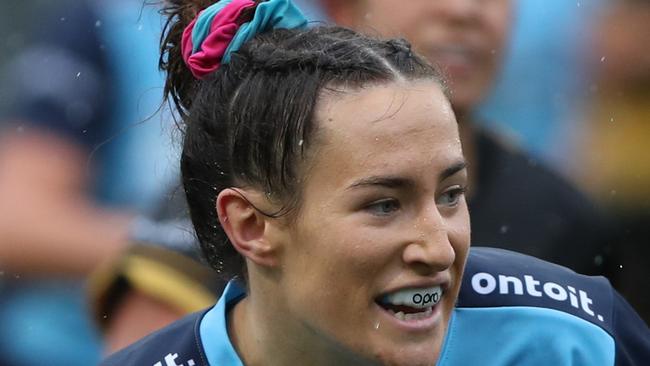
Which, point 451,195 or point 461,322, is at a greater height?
point 451,195

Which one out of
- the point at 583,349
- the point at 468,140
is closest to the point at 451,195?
the point at 583,349

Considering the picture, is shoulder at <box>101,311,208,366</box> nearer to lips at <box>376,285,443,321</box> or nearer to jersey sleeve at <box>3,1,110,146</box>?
lips at <box>376,285,443,321</box>

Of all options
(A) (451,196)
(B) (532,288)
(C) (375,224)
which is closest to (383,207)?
(C) (375,224)

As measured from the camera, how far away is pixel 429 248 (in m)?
2.48

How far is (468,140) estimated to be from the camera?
3.73 m

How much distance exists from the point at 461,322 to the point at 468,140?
0.95 m

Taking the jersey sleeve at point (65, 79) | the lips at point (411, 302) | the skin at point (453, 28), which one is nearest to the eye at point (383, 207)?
the lips at point (411, 302)

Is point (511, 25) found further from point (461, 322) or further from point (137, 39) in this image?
point (461, 322)

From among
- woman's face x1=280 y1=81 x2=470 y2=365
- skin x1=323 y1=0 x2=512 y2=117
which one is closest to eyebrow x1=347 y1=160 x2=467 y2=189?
woman's face x1=280 y1=81 x2=470 y2=365

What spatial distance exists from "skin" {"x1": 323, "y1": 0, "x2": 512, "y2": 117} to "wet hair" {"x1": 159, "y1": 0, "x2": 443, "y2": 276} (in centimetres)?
80

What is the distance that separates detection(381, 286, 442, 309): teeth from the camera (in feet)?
8.27

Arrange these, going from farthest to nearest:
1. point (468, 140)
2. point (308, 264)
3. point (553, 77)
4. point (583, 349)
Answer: point (553, 77), point (468, 140), point (583, 349), point (308, 264)

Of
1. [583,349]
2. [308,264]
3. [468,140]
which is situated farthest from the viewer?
[468,140]

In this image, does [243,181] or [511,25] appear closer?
[243,181]
